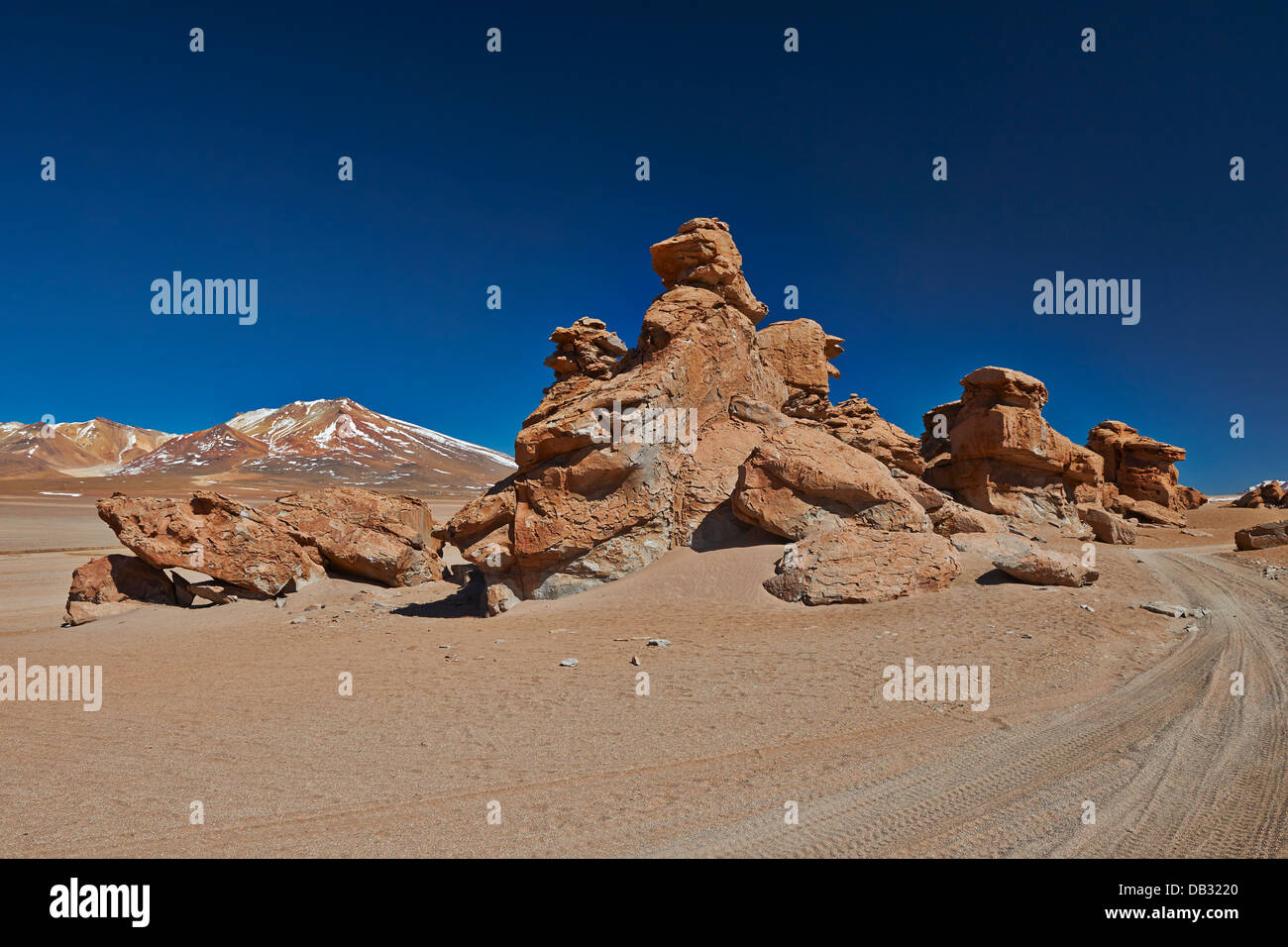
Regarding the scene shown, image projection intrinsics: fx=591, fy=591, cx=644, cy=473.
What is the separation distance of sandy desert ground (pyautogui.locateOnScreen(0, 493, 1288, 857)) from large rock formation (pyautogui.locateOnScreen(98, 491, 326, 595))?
336 centimetres

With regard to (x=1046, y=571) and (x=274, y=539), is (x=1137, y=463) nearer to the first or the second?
(x=1046, y=571)

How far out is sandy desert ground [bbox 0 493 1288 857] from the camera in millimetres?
4066

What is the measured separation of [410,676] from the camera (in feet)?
27.5

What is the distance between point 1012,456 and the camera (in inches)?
1016

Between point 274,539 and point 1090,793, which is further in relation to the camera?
point 274,539

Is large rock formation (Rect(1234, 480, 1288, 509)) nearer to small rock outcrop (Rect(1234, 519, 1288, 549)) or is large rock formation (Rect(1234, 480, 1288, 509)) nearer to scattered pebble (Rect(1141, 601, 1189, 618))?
small rock outcrop (Rect(1234, 519, 1288, 549))

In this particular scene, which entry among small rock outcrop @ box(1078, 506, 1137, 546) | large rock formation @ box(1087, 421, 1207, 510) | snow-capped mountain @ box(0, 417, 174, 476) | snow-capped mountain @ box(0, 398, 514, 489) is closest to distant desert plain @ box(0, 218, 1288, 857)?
small rock outcrop @ box(1078, 506, 1137, 546)

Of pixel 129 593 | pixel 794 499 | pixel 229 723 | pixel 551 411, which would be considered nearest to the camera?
pixel 229 723

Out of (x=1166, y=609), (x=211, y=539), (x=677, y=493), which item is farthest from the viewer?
(x=211, y=539)

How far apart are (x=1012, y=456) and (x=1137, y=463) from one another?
1677 cm

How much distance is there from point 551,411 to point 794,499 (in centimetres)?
789

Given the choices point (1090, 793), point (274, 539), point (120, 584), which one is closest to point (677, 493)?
point (1090, 793)
